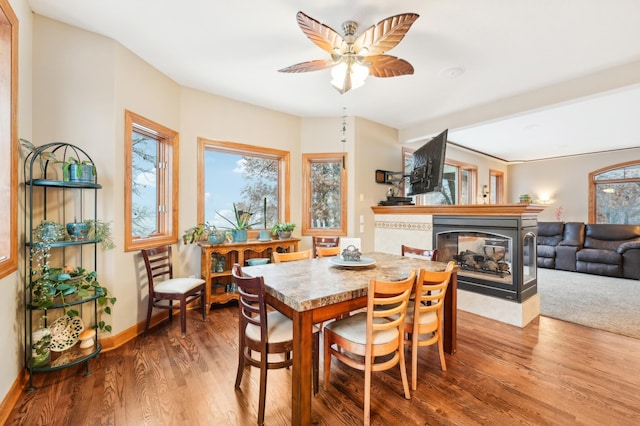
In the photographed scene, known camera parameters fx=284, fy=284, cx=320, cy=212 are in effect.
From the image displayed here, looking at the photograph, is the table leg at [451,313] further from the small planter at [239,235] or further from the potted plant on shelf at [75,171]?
the potted plant on shelf at [75,171]

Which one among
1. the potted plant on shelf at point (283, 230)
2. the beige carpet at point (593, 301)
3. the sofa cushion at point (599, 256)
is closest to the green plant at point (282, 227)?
the potted plant on shelf at point (283, 230)

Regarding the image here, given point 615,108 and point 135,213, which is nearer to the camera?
point 135,213

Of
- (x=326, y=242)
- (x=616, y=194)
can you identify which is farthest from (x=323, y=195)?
(x=616, y=194)

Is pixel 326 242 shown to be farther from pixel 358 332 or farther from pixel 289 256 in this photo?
pixel 358 332

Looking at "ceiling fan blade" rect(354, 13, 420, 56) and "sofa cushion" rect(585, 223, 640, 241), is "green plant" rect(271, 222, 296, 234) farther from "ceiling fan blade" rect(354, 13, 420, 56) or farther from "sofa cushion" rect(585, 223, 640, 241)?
"sofa cushion" rect(585, 223, 640, 241)

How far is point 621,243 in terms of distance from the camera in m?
5.38

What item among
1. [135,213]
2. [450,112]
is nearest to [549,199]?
[450,112]

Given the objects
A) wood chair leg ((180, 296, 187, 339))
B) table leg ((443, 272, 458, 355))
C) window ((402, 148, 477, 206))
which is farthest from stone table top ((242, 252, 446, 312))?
window ((402, 148, 477, 206))

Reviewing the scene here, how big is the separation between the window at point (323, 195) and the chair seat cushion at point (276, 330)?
257 cm

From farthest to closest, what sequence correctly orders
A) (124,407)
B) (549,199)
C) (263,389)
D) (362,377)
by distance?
(549,199) < (362,377) < (124,407) < (263,389)

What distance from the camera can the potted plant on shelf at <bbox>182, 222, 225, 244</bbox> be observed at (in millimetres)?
3410

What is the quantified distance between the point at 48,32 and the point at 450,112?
4.47m

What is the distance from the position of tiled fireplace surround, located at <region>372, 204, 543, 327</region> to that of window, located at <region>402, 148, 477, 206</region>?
1.27m

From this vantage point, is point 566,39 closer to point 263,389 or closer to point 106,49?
point 263,389
